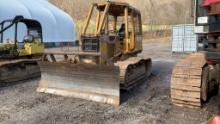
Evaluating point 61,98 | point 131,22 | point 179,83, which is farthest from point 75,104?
point 131,22

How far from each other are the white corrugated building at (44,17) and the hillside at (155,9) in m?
21.2

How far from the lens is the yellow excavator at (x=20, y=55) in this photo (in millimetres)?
9961

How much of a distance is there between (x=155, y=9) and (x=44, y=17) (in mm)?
31630

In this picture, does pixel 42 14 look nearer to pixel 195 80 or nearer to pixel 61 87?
pixel 61 87

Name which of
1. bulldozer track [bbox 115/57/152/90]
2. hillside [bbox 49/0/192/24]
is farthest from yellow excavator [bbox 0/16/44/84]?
hillside [bbox 49/0/192/24]

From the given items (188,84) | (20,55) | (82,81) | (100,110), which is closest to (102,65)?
(82,81)

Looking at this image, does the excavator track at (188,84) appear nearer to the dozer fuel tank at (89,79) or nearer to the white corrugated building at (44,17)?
the dozer fuel tank at (89,79)

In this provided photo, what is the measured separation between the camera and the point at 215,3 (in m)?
4.68

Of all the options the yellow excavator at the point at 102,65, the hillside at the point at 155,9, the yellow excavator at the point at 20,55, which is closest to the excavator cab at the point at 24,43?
the yellow excavator at the point at 20,55

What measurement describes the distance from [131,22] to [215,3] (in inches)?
209

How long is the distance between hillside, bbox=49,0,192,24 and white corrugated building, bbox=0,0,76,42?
21.2m

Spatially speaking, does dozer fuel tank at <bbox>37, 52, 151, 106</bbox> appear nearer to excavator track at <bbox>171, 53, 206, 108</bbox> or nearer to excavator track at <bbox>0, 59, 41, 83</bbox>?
excavator track at <bbox>171, 53, 206, 108</bbox>

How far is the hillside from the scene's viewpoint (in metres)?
50.5

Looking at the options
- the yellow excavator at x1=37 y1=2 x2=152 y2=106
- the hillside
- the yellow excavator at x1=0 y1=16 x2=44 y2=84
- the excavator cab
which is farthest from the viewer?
the hillside
